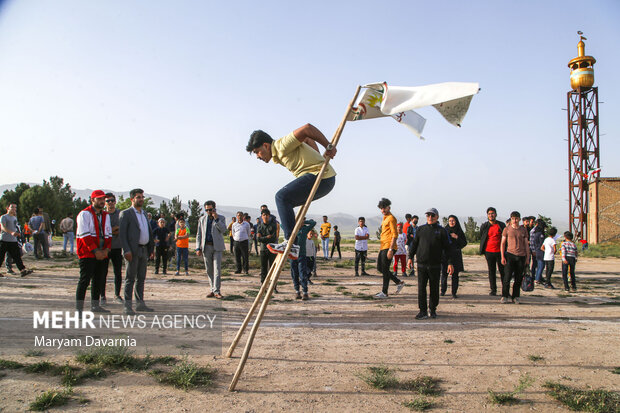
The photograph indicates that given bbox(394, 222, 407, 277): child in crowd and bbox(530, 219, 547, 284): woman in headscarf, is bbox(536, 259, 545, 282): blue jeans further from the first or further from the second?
bbox(394, 222, 407, 277): child in crowd

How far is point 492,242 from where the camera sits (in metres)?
10.1

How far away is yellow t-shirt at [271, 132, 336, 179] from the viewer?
14.8 ft

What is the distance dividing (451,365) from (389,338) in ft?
4.31

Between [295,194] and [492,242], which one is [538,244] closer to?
[492,242]

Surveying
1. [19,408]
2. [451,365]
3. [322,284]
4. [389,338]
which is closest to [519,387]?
[451,365]

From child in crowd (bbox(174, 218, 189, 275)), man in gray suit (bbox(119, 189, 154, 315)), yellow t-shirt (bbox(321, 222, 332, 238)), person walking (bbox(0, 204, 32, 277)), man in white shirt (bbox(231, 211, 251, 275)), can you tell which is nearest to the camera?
man in gray suit (bbox(119, 189, 154, 315))

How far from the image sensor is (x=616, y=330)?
6.67 meters

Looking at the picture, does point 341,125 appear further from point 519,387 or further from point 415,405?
point 519,387

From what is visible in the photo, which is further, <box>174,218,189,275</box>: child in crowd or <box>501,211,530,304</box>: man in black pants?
<box>174,218,189,275</box>: child in crowd

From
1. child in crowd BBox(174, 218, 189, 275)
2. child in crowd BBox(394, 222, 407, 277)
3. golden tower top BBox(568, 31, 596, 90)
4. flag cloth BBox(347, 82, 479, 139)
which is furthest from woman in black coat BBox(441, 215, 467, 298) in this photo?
golden tower top BBox(568, 31, 596, 90)

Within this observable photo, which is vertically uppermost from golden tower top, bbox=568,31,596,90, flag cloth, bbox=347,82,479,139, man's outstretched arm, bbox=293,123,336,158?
golden tower top, bbox=568,31,596,90

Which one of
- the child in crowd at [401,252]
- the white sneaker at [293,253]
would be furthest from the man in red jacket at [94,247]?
the child in crowd at [401,252]

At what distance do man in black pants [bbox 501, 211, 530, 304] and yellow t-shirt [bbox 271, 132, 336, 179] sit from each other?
664 centimetres

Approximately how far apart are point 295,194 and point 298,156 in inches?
18.7
